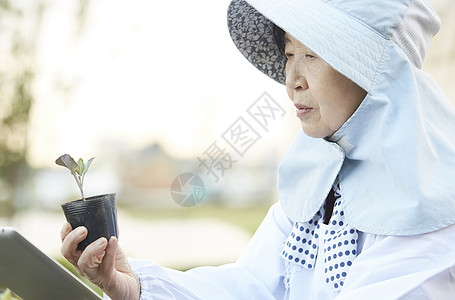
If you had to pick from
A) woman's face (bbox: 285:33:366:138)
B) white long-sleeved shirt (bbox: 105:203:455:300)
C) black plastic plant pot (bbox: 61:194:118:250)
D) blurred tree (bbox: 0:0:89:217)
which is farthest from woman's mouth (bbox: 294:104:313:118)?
blurred tree (bbox: 0:0:89:217)

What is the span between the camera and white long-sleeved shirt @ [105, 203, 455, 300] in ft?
3.54

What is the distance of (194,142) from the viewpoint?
523cm

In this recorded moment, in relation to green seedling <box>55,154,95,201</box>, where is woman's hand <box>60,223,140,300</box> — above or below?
below

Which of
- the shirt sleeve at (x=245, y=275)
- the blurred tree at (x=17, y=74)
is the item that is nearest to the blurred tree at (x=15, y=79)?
the blurred tree at (x=17, y=74)

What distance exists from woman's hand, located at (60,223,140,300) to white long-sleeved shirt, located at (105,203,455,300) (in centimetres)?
5

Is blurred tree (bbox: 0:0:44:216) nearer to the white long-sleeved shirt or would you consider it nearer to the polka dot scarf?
the white long-sleeved shirt

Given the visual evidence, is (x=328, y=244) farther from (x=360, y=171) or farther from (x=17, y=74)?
(x=17, y=74)

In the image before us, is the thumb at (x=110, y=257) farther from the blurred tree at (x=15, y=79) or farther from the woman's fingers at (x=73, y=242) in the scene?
the blurred tree at (x=15, y=79)

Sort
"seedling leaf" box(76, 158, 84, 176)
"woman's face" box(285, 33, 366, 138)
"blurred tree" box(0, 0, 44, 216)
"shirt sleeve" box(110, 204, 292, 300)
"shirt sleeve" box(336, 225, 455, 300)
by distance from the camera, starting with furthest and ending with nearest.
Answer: "blurred tree" box(0, 0, 44, 216) < "shirt sleeve" box(110, 204, 292, 300) < "woman's face" box(285, 33, 366, 138) < "seedling leaf" box(76, 158, 84, 176) < "shirt sleeve" box(336, 225, 455, 300)

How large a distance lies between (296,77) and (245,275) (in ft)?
2.00

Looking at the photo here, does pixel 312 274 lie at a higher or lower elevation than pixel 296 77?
lower

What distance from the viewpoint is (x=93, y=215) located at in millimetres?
1114

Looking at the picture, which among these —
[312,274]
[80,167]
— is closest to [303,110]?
[312,274]

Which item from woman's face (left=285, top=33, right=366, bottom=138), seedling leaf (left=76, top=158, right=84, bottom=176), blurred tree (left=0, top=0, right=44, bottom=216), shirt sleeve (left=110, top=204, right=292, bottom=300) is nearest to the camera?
seedling leaf (left=76, top=158, right=84, bottom=176)
